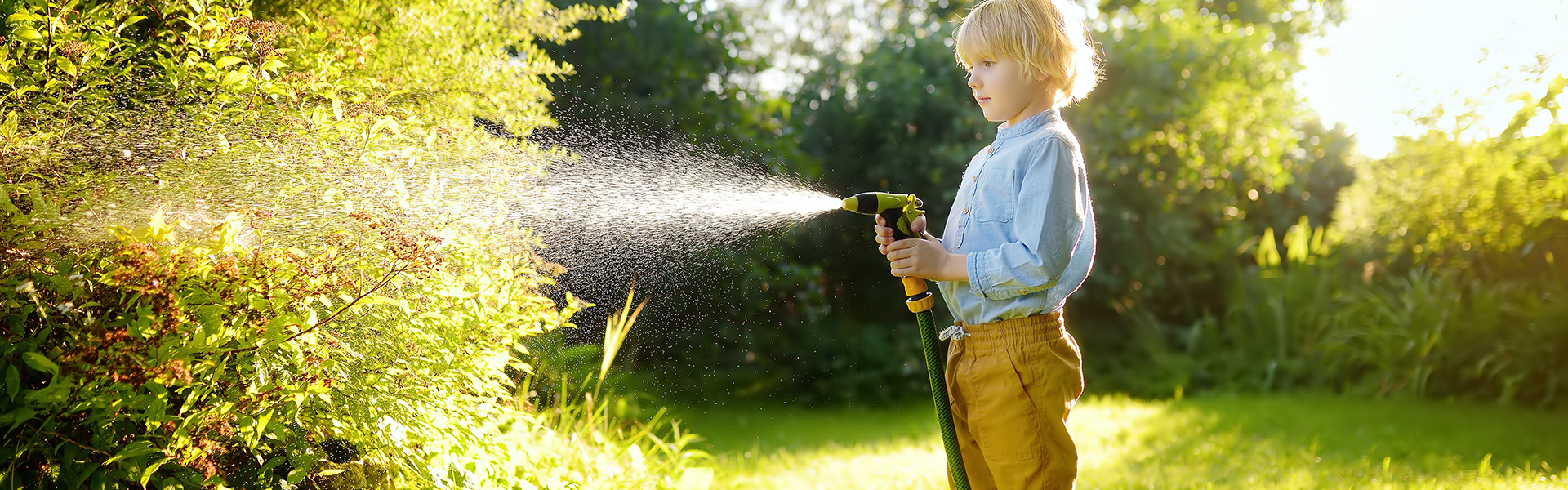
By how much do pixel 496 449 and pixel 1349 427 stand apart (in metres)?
4.02

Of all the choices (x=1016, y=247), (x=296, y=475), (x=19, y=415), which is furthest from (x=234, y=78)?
(x=1016, y=247)

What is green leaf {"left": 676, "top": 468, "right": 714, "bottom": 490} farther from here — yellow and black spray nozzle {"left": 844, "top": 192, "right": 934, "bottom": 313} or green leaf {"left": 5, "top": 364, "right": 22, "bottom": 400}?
green leaf {"left": 5, "top": 364, "right": 22, "bottom": 400}

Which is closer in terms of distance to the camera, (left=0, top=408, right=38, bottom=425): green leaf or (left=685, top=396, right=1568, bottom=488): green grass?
(left=0, top=408, right=38, bottom=425): green leaf

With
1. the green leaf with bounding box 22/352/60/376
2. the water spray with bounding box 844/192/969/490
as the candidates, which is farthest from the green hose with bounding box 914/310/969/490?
the green leaf with bounding box 22/352/60/376

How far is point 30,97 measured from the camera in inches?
86.5

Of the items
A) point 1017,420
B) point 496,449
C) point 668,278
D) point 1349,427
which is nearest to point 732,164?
point 668,278

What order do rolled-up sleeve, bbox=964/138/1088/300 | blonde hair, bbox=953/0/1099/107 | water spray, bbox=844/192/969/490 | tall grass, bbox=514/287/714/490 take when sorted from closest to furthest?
rolled-up sleeve, bbox=964/138/1088/300 < blonde hair, bbox=953/0/1099/107 < water spray, bbox=844/192/969/490 < tall grass, bbox=514/287/714/490

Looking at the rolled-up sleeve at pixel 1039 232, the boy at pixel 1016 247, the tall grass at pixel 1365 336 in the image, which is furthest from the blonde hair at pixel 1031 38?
the tall grass at pixel 1365 336

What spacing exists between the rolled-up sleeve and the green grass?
173 centimetres

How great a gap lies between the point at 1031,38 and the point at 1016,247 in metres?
0.45

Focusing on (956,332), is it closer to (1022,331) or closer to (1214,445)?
(1022,331)

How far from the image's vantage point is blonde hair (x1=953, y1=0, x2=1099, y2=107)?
2.00 metres

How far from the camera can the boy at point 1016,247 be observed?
195cm

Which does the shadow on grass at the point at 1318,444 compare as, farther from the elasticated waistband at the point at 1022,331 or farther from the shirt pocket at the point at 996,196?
the shirt pocket at the point at 996,196
